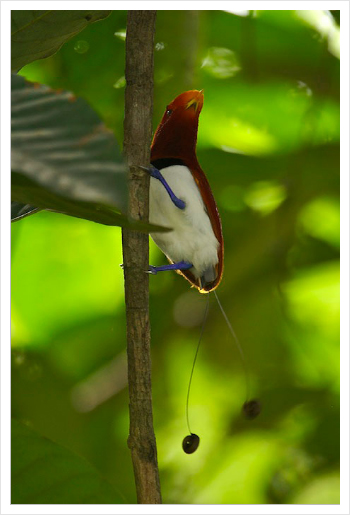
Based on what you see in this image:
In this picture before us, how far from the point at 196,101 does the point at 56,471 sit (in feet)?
1.88

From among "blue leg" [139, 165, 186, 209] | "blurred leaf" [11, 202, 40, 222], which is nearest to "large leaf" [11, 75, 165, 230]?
"blurred leaf" [11, 202, 40, 222]

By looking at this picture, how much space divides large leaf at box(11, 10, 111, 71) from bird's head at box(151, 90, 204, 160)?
249 millimetres

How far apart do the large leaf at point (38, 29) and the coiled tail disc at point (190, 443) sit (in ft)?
1.90

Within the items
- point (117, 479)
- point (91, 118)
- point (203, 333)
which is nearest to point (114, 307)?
point (203, 333)

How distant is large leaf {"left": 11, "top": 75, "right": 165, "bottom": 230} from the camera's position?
33cm

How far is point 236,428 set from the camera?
96cm

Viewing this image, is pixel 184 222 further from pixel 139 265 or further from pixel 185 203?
pixel 139 265

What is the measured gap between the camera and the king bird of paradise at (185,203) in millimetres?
833

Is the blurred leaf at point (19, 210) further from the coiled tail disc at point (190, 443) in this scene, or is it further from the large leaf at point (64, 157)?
the coiled tail disc at point (190, 443)

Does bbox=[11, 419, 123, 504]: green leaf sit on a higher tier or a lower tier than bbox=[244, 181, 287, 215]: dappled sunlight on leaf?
lower

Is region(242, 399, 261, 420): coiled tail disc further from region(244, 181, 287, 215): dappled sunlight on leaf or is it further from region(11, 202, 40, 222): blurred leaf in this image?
region(11, 202, 40, 222): blurred leaf

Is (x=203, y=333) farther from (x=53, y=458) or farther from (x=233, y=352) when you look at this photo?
(x=53, y=458)

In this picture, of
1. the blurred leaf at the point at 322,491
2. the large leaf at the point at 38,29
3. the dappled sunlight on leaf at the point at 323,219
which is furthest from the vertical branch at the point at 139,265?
the dappled sunlight on leaf at the point at 323,219

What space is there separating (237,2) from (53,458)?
2.26 feet
